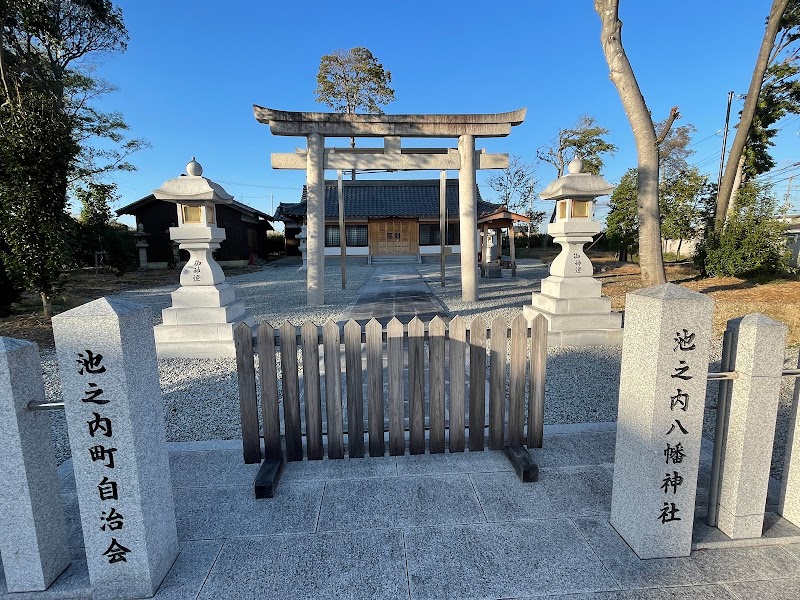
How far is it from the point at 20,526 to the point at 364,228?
2714 cm

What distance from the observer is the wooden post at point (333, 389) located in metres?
2.71

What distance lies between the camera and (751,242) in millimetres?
10477

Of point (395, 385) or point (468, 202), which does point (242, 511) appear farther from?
point (468, 202)

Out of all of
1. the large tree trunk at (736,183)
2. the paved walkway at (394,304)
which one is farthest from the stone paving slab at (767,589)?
the large tree trunk at (736,183)

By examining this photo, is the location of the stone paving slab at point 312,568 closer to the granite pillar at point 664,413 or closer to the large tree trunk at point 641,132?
the granite pillar at point 664,413

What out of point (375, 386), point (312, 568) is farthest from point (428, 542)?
point (375, 386)

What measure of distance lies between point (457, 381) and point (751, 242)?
12127mm

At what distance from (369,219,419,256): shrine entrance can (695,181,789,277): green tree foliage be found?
1894 cm

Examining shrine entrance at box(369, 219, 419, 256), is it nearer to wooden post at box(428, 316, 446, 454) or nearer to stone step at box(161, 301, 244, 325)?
stone step at box(161, 301, 244, 325)

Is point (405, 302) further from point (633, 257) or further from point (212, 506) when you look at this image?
point (633, 257)

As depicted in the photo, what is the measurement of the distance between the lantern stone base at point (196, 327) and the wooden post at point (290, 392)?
3319 millimetres

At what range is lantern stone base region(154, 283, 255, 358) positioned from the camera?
573 centimetres

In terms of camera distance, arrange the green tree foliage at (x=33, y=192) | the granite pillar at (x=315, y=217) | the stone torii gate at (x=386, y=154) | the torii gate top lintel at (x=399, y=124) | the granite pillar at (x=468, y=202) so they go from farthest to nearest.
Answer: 1. the granite pillar at (x=468, y=202)
2. the granite pillar at (x=315, y=217)
3. the stone torii gate at (x=386, y=154)
4. the torii gate top lintel at (x=399, y=124)
5. the green tree foliage at (x=33, y=192)

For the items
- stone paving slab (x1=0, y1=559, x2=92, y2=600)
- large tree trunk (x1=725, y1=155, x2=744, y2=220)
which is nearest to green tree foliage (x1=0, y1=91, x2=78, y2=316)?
stone paving slab (x1=0, y1=559, x2=92, y2=600)
